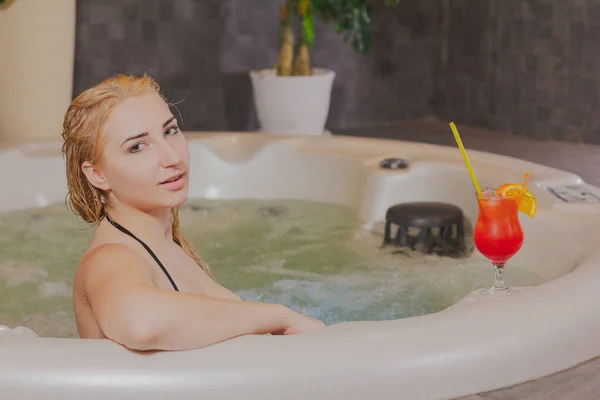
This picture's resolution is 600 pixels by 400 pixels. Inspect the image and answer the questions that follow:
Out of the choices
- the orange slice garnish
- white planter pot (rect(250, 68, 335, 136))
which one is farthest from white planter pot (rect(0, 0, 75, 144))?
the orange slice garnish

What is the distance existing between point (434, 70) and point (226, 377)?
352 centimetres

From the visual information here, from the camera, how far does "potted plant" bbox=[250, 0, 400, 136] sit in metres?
3.87

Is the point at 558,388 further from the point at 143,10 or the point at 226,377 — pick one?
the point at 143,10

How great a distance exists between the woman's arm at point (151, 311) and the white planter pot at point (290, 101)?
2552 mm

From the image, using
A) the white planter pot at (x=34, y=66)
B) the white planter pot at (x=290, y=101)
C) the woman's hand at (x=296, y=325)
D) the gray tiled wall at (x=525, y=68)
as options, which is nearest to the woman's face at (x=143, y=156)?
the woman's hand at (x=296, y=325)

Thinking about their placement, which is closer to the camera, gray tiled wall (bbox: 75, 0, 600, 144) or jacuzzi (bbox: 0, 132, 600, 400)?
jacuzzi (bbox: 0, 132, 600, 400)

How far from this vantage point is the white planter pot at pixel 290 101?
386 centimetres

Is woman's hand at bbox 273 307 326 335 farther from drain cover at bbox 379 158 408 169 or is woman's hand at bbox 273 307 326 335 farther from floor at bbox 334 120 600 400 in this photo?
drain cover at bbox 379 158 408 169

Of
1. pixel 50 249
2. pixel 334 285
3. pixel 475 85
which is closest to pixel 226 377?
pixel 334 285

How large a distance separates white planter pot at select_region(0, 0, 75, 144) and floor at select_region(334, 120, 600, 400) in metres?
1.39

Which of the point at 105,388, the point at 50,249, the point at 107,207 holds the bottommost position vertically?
the point at 50,249

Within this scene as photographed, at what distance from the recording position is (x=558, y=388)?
132cm

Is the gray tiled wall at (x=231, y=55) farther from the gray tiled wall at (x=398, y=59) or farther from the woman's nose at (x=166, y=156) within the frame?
Result: the woman's nose at (x=166, y=156)

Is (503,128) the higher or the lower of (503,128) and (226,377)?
the lower
